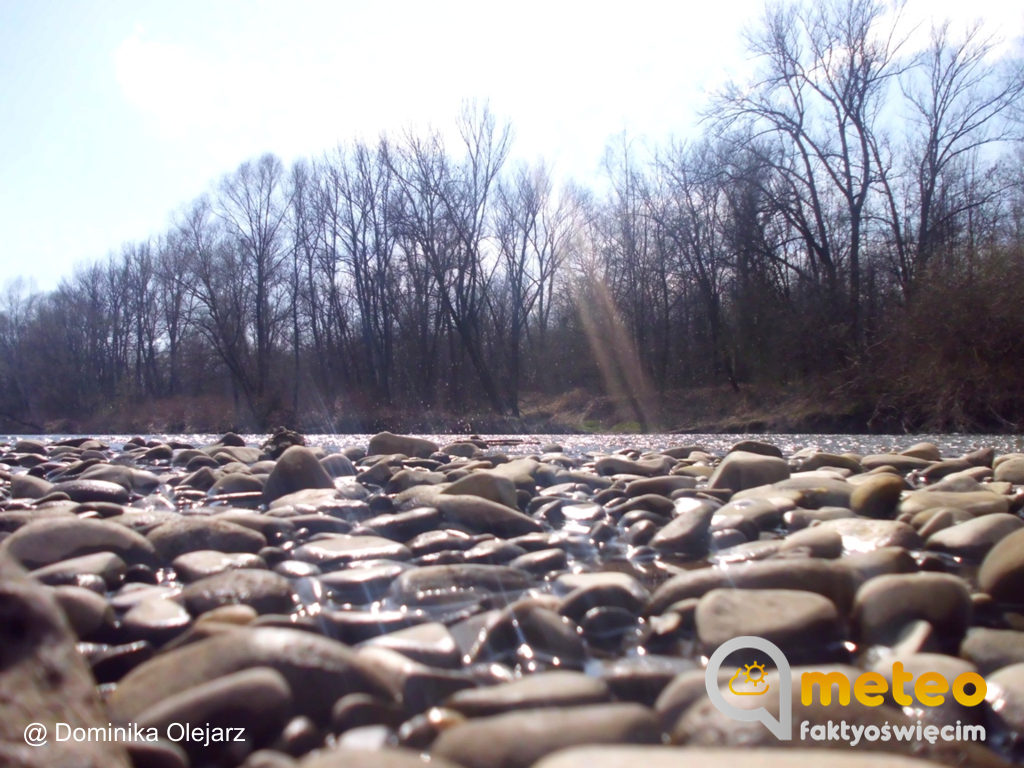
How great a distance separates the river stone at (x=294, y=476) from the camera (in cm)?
421

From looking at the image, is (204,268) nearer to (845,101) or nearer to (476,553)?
(845,101)

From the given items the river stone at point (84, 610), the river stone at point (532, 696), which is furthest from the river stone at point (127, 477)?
the river stone at point (532, 696)

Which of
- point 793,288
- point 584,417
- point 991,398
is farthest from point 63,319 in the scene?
point 991,398

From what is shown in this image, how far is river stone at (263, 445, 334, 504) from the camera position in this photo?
4.21 m

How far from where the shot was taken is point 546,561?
2.64 meters

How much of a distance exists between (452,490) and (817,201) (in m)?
17.5

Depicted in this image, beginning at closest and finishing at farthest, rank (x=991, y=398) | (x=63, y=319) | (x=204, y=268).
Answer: (x=991, y=398) < (x=204, y=268) < (x=63, y=319)

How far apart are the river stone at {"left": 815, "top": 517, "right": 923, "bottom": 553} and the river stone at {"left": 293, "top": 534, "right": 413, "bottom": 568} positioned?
1656 mm

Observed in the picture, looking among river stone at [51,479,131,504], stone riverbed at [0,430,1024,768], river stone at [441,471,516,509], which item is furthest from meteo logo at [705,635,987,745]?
river stone at [51,479,131,504]

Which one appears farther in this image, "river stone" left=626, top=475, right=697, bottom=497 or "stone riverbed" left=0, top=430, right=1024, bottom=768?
"river stone" left=626, top=475, right=697, bottom=497

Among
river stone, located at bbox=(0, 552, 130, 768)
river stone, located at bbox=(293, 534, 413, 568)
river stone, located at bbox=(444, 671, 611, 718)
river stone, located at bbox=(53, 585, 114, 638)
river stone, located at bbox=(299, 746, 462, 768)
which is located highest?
river stone, located at bbox=(0, 552, 130, 768)

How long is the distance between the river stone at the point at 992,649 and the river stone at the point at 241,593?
1.82 metres

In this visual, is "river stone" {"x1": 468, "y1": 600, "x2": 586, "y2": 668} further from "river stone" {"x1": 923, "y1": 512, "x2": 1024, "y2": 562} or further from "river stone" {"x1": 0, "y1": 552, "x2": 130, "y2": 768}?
"river stone" {"x1": 923, "y1": 512, "x2": 1024, "y2": 562}

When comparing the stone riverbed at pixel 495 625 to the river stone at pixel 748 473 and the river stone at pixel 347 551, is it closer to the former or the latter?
the river stone at pixel 347 551
